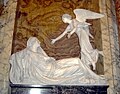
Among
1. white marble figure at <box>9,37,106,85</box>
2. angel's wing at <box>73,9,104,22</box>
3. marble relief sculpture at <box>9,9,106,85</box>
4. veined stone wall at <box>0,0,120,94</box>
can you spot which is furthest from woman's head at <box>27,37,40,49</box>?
angel's wing at <box>73,9,104,22</box>

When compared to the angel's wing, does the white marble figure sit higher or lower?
lower

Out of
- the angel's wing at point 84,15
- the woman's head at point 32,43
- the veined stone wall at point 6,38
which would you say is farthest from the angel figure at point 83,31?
the veined stone wall at point 6,38

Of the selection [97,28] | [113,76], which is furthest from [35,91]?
[97,28]

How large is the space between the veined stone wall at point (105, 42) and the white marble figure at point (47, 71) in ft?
0.96

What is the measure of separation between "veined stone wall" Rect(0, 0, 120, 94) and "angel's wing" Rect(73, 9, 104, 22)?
5.2 inches

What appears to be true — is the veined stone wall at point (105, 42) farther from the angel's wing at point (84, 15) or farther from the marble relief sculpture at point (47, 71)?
the marble relief sculpture at point (47, 71)

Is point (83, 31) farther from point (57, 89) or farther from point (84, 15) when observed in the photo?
point (57, 89)

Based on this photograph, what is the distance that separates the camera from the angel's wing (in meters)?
4.79

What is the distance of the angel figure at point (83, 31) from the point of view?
4363 millimetres

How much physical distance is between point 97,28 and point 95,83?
1.28 m

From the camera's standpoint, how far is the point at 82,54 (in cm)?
445

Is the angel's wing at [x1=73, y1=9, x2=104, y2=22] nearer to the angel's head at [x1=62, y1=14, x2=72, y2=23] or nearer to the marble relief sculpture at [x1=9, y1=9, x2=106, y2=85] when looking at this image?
the angel's head at [x1=62, y1=14, x2=72, y2=23]

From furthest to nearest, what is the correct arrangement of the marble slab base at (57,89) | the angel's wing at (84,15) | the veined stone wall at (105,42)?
1. the angel's wing at (84,15)
2. the veined stone wall at (105,42)
3. the marble slab base at (57,89)

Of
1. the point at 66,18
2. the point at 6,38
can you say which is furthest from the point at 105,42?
the point at 6,38
